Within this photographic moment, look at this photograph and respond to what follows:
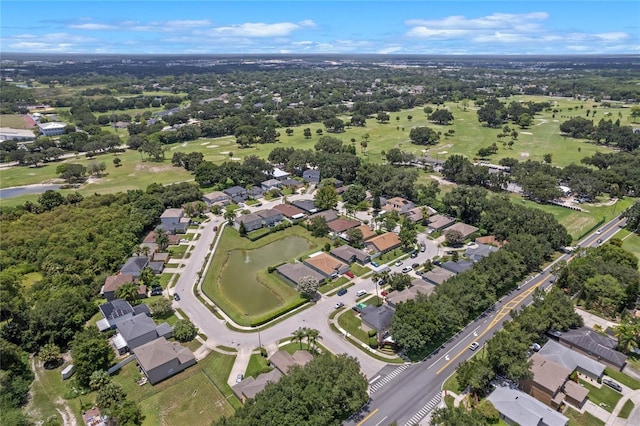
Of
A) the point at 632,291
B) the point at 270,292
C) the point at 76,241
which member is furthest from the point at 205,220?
the point at 632,291

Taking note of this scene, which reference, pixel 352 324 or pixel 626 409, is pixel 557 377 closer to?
pixel 626 409

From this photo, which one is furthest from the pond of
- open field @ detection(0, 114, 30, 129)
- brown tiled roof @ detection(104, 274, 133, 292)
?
open field @ detection(0, 114, 30, 129)

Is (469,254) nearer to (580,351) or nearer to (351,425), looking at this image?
(580,351)

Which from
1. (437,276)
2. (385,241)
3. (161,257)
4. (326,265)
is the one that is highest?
(437,276)

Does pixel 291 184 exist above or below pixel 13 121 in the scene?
below

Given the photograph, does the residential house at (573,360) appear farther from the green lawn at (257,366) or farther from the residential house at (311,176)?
the residential house at (311,176)

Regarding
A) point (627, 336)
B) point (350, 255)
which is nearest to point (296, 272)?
point (350, 255)
